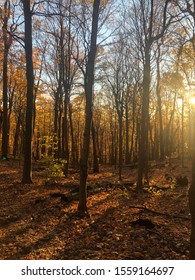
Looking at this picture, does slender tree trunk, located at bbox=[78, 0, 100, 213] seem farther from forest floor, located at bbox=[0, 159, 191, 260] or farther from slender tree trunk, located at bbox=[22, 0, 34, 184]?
slender tree trunk, located at bbox=[22, 0, 34, 184]

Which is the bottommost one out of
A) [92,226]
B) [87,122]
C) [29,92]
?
[92,226]

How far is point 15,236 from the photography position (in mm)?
6414

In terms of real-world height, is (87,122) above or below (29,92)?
below

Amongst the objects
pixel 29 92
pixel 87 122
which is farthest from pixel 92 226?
pixel 29 92

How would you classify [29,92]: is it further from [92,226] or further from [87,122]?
[92,226]

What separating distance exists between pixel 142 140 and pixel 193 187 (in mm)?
8314

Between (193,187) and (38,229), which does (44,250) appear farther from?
(193,187)

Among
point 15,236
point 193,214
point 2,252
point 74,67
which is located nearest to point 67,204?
point 15,236

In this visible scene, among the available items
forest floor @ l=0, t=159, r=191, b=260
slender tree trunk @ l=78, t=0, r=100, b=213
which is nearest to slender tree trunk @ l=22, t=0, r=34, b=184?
forest floor @ l=0, t=159, r=191, b=260

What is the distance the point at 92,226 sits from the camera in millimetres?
7398

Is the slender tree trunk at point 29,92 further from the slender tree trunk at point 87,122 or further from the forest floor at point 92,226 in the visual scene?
the slender tree trunk at point 87,122

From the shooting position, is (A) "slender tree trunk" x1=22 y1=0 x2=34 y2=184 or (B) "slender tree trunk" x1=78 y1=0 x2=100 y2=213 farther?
(A) "slender tree trunk" x1=22 y1=0 x2=34 y2=184

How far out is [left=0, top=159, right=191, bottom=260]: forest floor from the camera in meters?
5.62

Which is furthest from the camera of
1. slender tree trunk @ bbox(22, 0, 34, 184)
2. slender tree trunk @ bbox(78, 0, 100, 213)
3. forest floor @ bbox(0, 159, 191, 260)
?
slender tree trunk @ bbox(22, 0, 34, 184)
